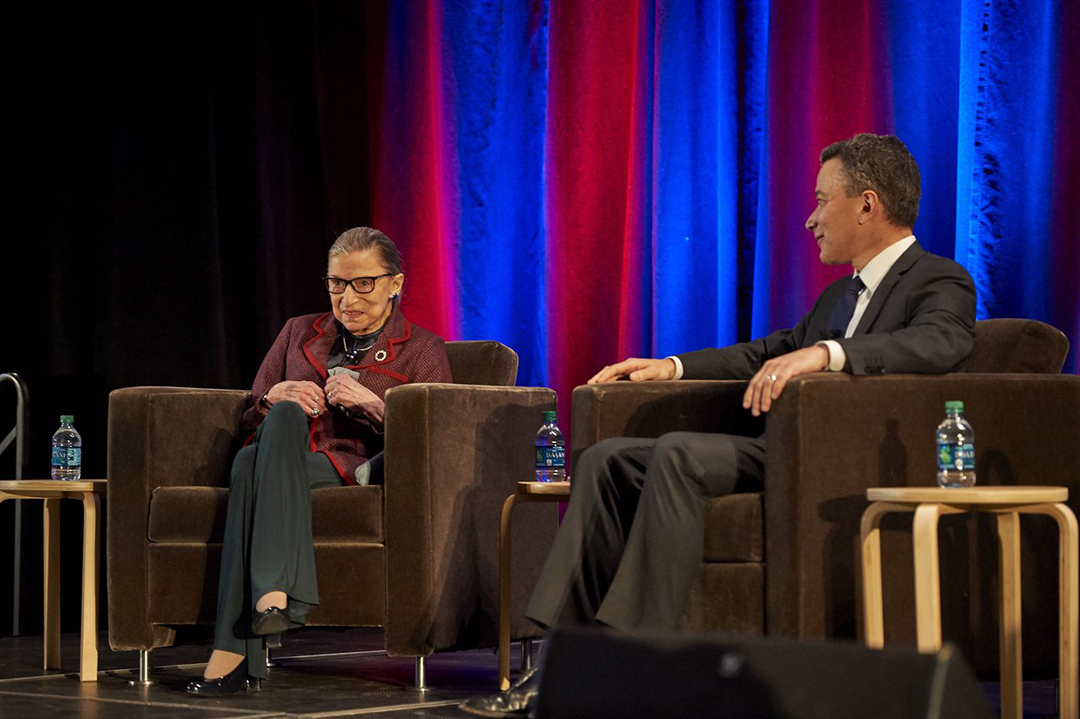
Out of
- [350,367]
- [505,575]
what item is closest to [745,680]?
[505,575]

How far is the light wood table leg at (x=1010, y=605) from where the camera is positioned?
2.54 metres

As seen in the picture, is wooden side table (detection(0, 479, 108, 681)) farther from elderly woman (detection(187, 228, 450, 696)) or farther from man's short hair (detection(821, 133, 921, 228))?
man's short hair (detection(821, 133, 921, 228))

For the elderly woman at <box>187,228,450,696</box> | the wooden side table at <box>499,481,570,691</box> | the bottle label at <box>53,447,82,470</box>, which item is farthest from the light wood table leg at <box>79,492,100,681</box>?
the wooden side table at <box>499,481,570,691</box>

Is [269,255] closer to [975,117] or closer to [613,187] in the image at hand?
[613,187]

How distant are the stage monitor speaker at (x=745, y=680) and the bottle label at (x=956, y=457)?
1.23 metres

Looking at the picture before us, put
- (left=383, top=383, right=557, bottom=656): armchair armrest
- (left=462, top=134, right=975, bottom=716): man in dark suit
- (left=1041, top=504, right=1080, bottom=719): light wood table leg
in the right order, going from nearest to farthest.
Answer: (left=1041, top=504, right=1080, bottom=719): light wood table leg < (left=462, top=134, right=975, bottom=716): man in dark suit < (left=383, top=383, right=557, bottom=656): armchair armrest

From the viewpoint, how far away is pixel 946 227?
3842 mm

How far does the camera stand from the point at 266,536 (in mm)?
3119

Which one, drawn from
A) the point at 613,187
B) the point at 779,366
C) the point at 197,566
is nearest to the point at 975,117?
the point at 613,187

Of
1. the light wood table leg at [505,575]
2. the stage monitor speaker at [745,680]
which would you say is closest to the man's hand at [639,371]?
the light wood table leg at [505,575]

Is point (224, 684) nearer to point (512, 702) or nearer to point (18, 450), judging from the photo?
point (512, 702)

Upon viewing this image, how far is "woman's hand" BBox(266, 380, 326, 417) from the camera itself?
11.3 feet

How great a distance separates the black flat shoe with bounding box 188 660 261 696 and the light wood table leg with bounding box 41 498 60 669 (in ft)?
2.51

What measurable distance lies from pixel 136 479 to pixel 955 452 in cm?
202
